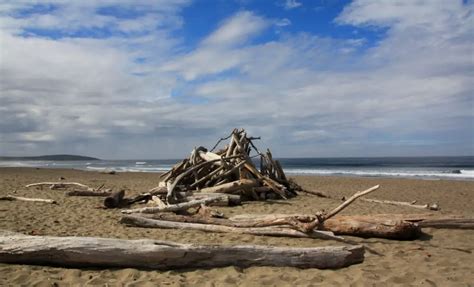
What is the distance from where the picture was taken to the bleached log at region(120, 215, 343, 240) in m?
6.46

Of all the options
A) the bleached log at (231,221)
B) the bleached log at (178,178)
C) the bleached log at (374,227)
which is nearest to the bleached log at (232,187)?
the bleached log at (178,178)

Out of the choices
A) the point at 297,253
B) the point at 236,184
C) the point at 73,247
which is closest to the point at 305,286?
the point at 297,253

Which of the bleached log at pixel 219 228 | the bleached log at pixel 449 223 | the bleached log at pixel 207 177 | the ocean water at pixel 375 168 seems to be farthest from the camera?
the ocean water at pixel 375 168

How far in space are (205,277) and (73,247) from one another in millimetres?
1632

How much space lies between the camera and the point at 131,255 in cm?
486

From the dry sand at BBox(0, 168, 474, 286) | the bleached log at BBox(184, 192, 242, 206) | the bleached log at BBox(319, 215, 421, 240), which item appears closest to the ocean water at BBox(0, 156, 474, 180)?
the bleached log at BBox(184, 192, 242, 206)

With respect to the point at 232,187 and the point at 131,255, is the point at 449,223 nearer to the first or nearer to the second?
the point at 232,187

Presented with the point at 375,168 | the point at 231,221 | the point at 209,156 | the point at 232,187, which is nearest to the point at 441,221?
the point at 231,221

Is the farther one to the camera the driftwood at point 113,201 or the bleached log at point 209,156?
the bleached log at point 209,156

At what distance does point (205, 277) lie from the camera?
15.4 feet

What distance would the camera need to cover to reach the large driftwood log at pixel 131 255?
4.84 m

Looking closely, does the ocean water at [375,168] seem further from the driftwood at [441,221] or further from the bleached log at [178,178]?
the driftwood at [441,221]

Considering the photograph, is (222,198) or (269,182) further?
(269,182)

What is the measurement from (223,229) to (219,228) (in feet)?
0.26
